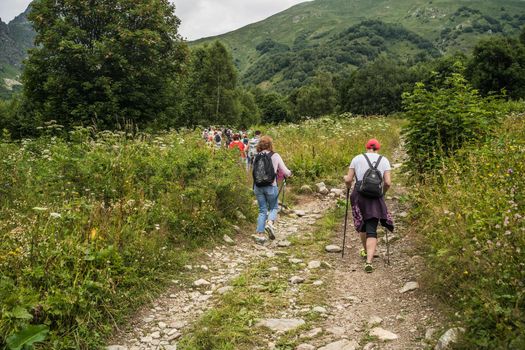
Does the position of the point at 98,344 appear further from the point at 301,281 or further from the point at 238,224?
the point at 238,224

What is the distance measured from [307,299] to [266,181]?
11.3 feet

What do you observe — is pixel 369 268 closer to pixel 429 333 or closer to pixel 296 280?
pixel 296 280

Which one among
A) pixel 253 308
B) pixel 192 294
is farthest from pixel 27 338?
pixel 253 308

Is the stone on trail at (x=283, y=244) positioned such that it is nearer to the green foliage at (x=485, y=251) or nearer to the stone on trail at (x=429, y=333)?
the green foliage at (x=485, y=251)

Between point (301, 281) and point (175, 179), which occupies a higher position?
point (175, 179)

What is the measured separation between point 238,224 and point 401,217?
12.5 ft

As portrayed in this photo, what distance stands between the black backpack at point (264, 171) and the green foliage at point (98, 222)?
2.55 ft

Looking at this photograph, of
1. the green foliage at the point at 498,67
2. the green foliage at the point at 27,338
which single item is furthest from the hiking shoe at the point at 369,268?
the green foliage at the point at 498,67

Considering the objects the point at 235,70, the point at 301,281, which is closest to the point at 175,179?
the point at 301,281

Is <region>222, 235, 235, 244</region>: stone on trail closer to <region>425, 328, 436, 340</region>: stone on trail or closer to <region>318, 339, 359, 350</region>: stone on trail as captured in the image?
<region>318, 339, 359, 350</region>: stone on trail

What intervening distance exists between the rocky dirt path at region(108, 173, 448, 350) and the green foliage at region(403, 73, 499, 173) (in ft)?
6.35

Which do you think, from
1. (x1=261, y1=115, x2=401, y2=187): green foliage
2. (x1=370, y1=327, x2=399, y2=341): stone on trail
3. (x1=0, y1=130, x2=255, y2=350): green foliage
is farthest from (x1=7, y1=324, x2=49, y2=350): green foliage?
(x1=261, y1=115, x2=401, y2=187): green foliage

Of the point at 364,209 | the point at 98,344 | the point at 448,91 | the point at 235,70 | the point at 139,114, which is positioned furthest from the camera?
the point at 235,70

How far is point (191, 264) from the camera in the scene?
274 inches
